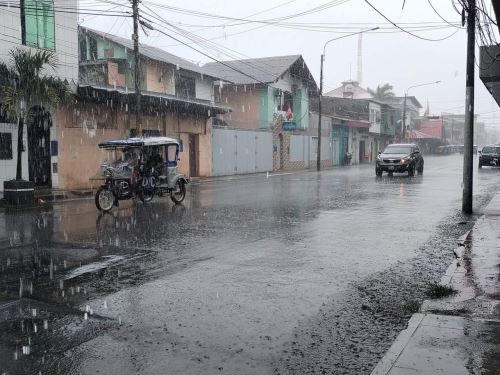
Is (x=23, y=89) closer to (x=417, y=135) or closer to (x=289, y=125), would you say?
(x=289, y=125)

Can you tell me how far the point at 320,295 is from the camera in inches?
247

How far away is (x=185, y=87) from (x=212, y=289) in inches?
1115

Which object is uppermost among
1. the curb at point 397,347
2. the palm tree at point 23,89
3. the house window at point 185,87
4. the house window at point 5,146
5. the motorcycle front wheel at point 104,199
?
the house window at point 185,87

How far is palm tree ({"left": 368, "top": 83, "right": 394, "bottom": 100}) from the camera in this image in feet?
275

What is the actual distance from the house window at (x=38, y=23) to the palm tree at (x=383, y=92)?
69.4 metres

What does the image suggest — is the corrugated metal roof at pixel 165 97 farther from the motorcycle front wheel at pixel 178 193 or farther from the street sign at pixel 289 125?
the street sign at pixel 289 125

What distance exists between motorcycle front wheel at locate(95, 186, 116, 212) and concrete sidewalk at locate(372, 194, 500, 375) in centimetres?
947

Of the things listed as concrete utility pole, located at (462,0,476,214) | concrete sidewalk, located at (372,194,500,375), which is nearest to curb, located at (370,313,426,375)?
concrete sidewalk, located at (372,194,500,375)

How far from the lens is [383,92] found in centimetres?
8394

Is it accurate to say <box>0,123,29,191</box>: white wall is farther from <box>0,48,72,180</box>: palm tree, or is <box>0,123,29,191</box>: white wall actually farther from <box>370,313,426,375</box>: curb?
<box>370,313,426,375</box>: curb

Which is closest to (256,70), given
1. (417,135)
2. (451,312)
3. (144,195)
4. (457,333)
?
(144,195)

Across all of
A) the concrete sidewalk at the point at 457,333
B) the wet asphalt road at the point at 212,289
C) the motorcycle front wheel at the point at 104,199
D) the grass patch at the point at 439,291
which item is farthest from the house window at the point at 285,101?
the grass patch at the point at 439,291

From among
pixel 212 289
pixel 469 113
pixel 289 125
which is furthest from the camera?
pixel 289 125

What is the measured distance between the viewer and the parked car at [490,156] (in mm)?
39438
